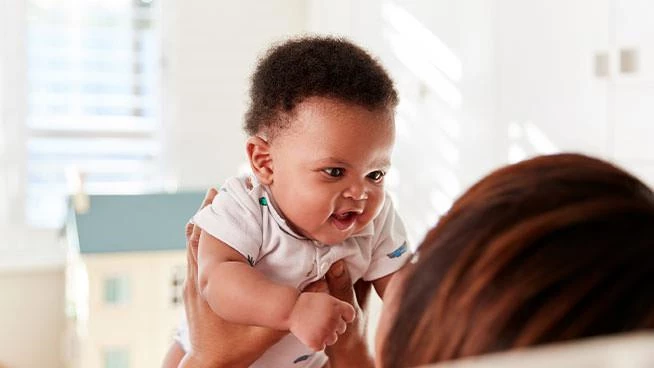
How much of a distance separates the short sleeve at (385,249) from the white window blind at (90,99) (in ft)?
7.61

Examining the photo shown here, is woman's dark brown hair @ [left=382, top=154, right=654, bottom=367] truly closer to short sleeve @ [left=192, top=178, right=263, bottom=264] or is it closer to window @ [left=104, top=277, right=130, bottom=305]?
short sleeve @ [left=192, top=178, right=263, bottom=264]

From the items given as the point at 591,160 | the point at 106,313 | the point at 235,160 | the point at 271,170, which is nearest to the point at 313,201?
the point at 271,170

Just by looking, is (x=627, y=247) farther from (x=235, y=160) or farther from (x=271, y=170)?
(x=235, y=160)

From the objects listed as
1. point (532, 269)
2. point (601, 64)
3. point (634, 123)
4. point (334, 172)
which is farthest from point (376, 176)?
point (601, 64)

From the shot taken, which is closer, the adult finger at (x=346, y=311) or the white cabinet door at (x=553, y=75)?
the adult finger at (x=346, y=311)

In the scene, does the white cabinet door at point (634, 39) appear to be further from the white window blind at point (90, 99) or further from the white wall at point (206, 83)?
the white window blind at point (90, 99)

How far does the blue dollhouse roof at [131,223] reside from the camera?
261 centimetres

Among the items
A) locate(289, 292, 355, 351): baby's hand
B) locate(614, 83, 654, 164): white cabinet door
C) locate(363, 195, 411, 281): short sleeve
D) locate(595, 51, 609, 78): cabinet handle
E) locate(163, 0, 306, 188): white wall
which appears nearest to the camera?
locate(289, 292, 355, 351): baby's hand

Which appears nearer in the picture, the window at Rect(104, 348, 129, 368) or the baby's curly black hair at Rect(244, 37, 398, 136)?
the baby's curly black hair at Rect(244, 37, 398, 136)

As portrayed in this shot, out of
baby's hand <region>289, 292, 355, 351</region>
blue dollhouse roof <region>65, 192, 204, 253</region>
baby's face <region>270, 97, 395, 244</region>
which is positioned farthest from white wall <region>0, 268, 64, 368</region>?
baby's hand <region>289, 292, 355, 351</region>

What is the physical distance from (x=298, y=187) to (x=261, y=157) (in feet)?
0.25

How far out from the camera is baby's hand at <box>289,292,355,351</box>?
2.56 ft

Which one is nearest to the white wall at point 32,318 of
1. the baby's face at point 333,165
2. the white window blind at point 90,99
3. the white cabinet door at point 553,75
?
the white window blind at point 90,99

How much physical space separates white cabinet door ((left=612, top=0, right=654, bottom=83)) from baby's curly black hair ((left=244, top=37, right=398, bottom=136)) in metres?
1.05
